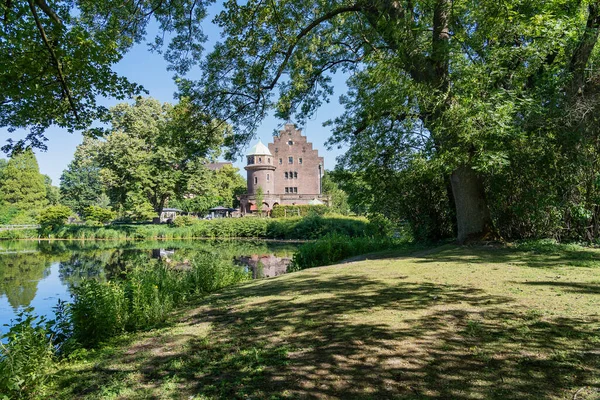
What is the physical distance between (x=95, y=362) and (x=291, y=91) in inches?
411

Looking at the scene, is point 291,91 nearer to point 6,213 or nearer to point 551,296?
point 551,296

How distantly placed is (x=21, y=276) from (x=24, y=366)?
14229 millimetres

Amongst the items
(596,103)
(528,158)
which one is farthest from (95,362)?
(596,103)

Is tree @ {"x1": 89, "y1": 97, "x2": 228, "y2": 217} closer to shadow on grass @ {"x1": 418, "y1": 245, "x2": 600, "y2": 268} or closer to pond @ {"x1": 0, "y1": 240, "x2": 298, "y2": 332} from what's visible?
pond @ {"x1": 0, "y1": 240, "x2": 298, "y2": 332}

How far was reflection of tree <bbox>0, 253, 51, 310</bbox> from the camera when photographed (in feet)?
37.2

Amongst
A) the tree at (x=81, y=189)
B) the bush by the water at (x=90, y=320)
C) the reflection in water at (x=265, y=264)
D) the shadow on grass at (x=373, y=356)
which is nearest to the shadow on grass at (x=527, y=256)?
the shadow on grass at (x=373, y=356)

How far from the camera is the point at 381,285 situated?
668 cm

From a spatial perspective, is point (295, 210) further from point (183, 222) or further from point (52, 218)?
point (52, 218)

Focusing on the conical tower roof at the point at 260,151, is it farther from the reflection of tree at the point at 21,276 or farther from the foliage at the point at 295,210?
the reflection of tree at the point at 21,276

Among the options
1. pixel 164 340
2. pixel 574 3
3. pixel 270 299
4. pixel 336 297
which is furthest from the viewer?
pixel 574 3

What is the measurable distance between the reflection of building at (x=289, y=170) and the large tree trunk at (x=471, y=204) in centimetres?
4676

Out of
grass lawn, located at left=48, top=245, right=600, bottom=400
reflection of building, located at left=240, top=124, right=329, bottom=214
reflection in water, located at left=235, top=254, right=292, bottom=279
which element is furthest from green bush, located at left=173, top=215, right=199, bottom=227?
grass lawn, located at left=48, top=245, right=600, bottom=400

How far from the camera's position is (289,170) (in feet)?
191

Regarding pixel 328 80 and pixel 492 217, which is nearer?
pixel 492 217
